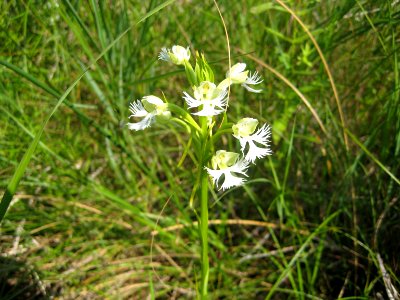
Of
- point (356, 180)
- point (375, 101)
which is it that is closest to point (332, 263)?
point (356, 180)

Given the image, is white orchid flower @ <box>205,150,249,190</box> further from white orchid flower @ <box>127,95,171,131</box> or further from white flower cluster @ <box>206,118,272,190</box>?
white orchid flower @ <box>127,95,171,131</box>

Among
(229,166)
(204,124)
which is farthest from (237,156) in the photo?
(204,124)

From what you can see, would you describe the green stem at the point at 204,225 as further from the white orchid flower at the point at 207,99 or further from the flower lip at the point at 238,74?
the flower lip at the point at 238,74

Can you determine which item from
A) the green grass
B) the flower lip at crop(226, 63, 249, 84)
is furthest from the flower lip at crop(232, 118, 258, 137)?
the green grass

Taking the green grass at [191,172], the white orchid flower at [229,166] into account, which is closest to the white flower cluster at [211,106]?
the white orchid flower at [229,166]

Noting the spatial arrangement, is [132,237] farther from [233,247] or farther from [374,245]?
[374,245]

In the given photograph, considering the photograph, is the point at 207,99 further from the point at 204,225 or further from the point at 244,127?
the point at 204,225
